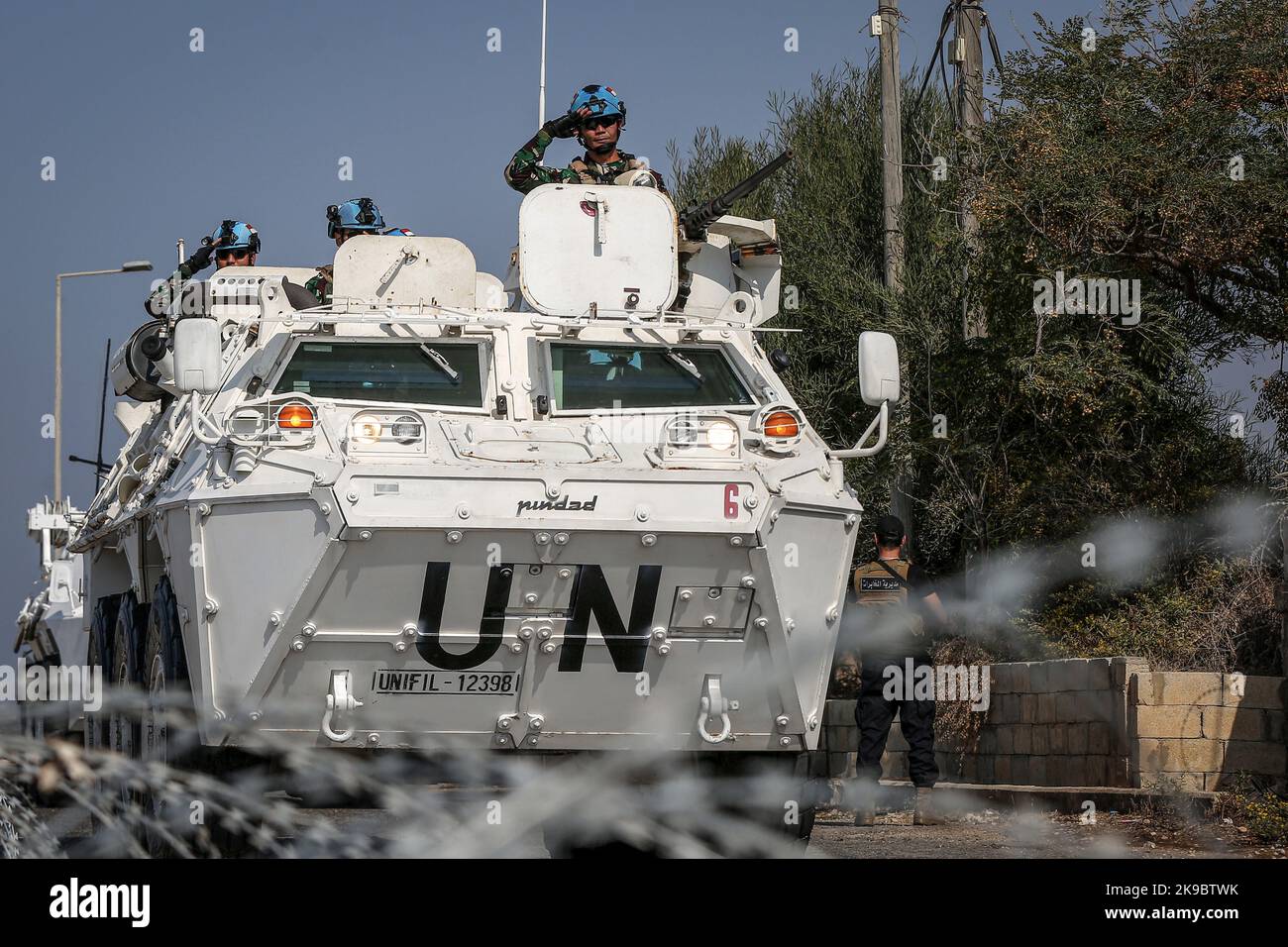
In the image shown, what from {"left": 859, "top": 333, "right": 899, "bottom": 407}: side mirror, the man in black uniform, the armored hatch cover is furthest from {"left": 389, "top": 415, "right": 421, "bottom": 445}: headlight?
the man in black uniform

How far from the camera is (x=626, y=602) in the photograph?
25.5 feet

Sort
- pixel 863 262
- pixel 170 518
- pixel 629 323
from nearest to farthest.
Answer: pixel 170 518
pixel 629 323
pixel 863 262

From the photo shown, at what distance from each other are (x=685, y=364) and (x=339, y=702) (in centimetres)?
239

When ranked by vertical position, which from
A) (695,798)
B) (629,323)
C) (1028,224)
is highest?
(1028,224)

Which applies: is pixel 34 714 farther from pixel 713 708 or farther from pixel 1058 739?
pixel 713 708

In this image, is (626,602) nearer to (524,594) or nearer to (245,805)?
(524,594)

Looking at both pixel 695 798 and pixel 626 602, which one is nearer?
pixel 626 602

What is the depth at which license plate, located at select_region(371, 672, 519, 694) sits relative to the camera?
7.68 meters

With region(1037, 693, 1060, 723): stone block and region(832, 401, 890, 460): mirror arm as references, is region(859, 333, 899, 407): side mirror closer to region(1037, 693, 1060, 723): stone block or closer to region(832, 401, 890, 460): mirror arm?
region(832, 401, 890, 460): mirror arm

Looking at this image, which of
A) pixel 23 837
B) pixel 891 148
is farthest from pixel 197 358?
pixel 891 148

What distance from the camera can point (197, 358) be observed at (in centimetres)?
821
